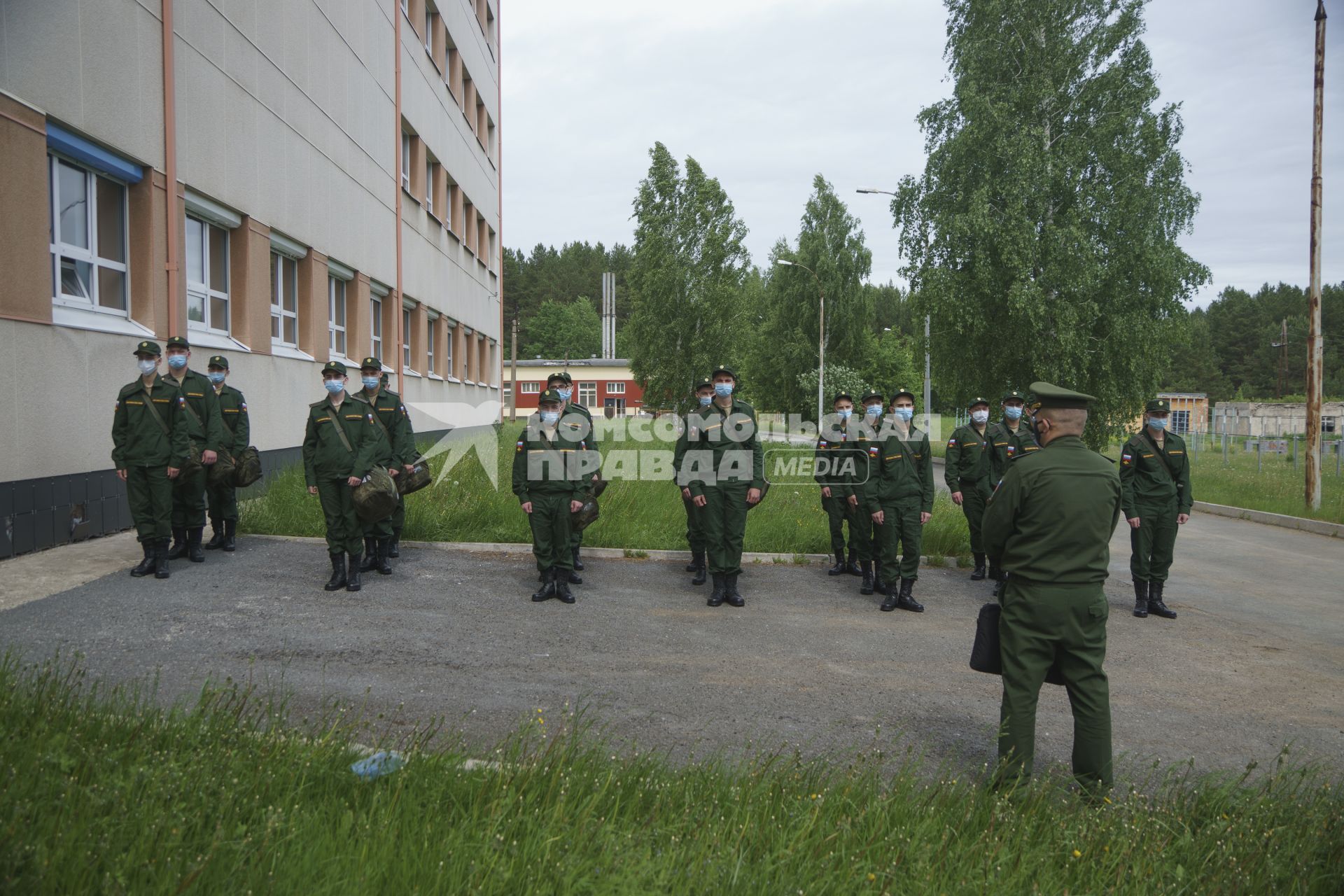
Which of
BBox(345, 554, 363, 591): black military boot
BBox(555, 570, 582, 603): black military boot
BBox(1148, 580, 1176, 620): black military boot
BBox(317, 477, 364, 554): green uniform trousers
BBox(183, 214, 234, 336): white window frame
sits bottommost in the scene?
BBox(1148, 580, 1176, 620): black military boot

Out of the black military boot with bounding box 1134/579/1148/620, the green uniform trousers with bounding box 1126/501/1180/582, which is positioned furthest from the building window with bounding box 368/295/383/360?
the black military boot with bounding box 1134/579/1148/620

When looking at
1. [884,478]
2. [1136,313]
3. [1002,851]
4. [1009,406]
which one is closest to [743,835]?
[1002,851]

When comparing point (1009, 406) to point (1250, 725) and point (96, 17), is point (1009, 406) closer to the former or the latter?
point (1250, 725)

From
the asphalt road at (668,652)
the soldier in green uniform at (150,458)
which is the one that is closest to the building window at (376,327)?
the asphalt road at (668,652)

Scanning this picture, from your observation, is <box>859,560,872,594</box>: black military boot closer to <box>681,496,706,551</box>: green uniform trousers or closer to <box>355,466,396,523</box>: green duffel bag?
<box>681,496,706,551</box>: green uniform trousers

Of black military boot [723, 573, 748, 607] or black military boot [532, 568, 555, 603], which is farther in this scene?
black military boot [723, 573, 748, 607]

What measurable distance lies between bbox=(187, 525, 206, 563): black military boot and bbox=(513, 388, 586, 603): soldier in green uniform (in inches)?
126

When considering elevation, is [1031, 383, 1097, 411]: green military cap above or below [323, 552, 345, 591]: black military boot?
above

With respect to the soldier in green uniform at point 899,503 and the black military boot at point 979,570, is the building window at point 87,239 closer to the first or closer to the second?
the soldier in green uniform at point 899,503

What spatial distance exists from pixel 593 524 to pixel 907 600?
432cm

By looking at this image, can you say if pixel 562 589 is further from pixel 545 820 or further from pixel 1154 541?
pixel 1154 541

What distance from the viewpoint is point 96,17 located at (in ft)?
29.7

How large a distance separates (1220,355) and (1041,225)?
97134 mm

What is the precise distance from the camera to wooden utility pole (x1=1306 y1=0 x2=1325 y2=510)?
16.8 meters
